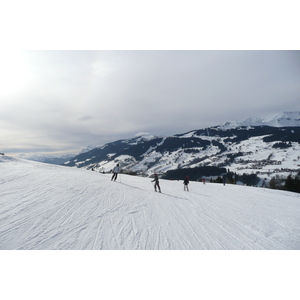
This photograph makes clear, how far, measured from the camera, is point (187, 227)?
7.39 meters

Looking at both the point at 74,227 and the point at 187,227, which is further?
the point at 187,227

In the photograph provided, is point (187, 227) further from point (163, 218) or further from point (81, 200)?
point (81, 200)

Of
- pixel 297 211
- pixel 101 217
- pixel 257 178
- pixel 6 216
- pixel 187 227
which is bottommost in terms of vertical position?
pixel 257 178

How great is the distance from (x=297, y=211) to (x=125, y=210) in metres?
12.4

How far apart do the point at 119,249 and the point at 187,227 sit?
3.44 m

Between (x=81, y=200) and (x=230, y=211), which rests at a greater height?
(x=81, y=200)

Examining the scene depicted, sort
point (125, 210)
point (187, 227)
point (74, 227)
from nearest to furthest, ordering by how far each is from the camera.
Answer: point (74, 227), point (187, 227), point (125, 210)

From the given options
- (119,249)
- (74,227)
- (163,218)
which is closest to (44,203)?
(74,227)

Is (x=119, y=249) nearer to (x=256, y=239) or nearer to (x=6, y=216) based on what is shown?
(x=6, y=216)
